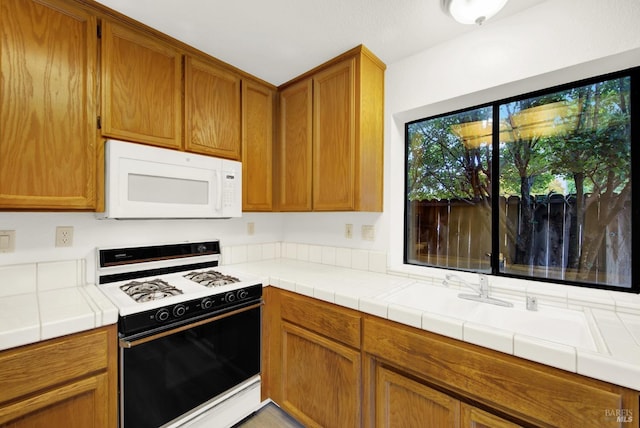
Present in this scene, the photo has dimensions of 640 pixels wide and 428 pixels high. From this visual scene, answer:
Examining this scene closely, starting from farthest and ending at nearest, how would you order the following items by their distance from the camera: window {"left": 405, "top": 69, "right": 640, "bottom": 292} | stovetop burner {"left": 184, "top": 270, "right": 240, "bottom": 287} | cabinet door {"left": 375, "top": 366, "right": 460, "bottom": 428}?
stovetop burner {"left": 184, "top": 270, "right": 240, "bottom": 287}
window {"left": 405, "top": 69, "right": 640, "bottom": 292}
cabinet door {"left": 375, "top": 366, "right": 460, "bottom": 428}

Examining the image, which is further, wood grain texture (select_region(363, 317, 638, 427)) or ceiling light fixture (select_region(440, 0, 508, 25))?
ceiling light fixture (select_region(440, 0, 508, 25))

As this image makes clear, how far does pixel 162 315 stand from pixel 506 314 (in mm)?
1598

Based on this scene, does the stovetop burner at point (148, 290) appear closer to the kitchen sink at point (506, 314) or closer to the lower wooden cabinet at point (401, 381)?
the lower wooden cabinet at point (401, 381)

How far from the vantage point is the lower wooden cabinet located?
865 millimetres

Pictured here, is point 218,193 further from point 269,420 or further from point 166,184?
point 269,420

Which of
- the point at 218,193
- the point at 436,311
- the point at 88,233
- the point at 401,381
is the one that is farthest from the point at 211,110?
the point at 401,381

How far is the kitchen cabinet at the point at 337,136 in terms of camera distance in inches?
68.0

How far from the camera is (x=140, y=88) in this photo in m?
1.54

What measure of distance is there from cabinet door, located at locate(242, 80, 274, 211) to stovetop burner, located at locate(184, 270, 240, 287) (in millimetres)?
514

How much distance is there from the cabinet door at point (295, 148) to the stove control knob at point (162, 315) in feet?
3.49

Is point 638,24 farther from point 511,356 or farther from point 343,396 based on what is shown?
point 343,396

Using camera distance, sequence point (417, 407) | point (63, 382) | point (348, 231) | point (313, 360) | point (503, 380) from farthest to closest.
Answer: point (348, 231) → point (313, 360) → point (417, 407) → point (63, 382) → point (503, 380)

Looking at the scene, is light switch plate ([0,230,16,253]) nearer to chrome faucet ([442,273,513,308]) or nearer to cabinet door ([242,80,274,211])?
cabinet door ([242,80,274,211])

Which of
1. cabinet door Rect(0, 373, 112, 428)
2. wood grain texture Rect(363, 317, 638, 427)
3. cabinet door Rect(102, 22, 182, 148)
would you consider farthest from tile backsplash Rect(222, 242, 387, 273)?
cabinet door Rect(0, 373, 112, 428)
